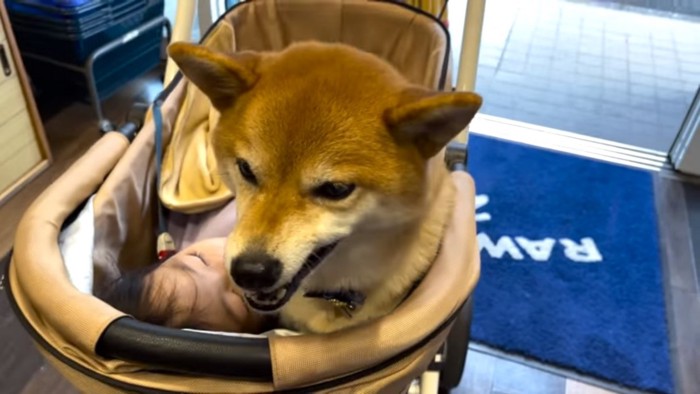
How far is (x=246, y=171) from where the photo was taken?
0.79 meters

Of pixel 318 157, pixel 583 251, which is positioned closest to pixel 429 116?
pixel 318 157

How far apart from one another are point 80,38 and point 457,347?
151 centimetres

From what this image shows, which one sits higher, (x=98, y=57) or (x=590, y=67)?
(x=98, y=57)

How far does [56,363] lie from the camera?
2.34ft

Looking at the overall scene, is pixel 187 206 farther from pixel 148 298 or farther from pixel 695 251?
pixel 695 251

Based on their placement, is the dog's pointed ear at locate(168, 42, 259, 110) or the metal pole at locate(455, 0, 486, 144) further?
the metal pole at locate(455, 0, 486, 144)

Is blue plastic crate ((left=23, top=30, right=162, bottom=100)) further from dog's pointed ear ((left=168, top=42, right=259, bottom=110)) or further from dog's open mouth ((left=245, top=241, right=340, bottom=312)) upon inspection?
dog's open mouth ((left=245, top=241, right=340, bottom=312))

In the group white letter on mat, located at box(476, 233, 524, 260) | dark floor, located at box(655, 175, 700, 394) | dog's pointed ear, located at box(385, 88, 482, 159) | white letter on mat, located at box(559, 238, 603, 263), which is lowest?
dark floor, located at box(655, 175, 700, 394)

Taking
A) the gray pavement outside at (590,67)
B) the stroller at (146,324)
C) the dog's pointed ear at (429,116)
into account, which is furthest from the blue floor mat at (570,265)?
the dog's pointed ear at (429,116)

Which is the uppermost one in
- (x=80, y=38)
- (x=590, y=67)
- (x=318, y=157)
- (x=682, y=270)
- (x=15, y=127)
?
(x=318, y=157)

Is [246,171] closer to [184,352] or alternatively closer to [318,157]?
[318,157]

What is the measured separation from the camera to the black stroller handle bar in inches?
25.7

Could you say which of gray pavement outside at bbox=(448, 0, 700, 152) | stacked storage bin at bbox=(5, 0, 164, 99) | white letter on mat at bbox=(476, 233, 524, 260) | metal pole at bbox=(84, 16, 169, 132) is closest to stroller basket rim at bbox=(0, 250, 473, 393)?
white letter on mat at bbox=(476, 233, 524, 260)

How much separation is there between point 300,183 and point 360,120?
101 millimetres
